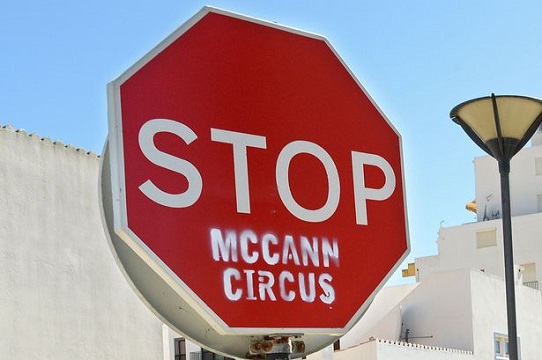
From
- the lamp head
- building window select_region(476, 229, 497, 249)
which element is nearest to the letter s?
the lamp head

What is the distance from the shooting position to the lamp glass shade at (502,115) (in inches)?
254

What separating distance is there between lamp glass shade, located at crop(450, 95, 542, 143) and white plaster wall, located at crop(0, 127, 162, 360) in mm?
10778

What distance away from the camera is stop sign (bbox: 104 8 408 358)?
3.15 m

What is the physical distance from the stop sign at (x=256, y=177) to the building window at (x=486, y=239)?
49068 mm

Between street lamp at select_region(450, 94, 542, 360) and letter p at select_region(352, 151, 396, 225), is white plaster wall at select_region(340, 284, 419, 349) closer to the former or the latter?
street lamp at select_region(450, 94, 542, 360)

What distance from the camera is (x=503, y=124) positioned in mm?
6527

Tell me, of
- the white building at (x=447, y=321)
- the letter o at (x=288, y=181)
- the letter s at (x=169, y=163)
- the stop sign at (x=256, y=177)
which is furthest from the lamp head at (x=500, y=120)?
the white building at (x=447, y=321)

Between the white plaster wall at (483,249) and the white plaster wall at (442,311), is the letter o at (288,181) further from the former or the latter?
the white plaster wall at (483,249)

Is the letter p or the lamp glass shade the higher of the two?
the lamp glass shade

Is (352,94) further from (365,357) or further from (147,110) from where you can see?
(365,357)

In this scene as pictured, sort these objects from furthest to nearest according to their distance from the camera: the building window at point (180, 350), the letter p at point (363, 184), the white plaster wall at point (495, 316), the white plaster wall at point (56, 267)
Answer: the white plaster wall at point (495, 316) < the building window at point (180, 350) < the white plaster wall at point (56, 267) < the letter p at point (363, 184)

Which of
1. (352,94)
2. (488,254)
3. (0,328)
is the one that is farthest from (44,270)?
(488,254)

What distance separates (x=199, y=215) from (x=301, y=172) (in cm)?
44

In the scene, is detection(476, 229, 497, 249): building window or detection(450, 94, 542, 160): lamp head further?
detection(476, 229, 497, 249): building window
